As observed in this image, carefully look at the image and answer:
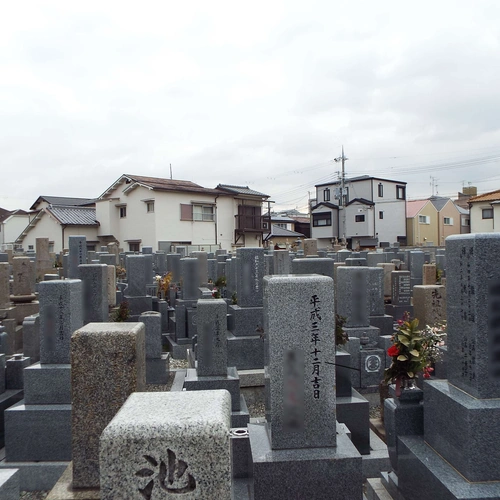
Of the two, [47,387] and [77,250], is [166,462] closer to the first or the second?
[47,387]

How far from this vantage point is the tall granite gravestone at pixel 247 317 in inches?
295

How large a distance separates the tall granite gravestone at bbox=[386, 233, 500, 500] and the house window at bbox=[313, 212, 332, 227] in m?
37.2

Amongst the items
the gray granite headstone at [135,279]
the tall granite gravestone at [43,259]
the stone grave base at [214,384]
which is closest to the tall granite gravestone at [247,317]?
the stone grave base at [214,384]

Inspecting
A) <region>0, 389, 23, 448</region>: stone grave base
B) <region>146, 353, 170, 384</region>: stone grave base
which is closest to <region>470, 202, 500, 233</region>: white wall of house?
<region>146, 353, 170, 384</region>: stone grave base

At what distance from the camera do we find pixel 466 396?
10.3ft

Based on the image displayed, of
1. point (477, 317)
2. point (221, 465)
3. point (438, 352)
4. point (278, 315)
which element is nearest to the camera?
point (221, 465)

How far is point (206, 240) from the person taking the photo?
96.5 feet

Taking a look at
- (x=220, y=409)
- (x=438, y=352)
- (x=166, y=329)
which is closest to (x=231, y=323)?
(x=166, y=329)

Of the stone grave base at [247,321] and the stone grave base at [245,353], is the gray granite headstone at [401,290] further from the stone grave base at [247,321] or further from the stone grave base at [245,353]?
the stone grave base at [245,353]

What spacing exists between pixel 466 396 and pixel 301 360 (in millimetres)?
1237

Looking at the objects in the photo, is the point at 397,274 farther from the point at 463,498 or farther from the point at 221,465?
the point at 221,465

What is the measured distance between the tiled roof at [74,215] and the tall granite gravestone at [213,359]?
81.4 ft

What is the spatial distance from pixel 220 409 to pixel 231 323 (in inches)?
247

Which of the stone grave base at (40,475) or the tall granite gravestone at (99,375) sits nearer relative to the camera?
the tall granite gravestone at (99,375)
